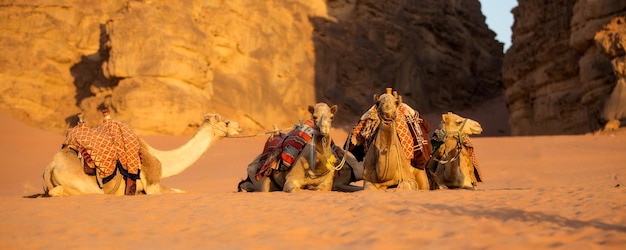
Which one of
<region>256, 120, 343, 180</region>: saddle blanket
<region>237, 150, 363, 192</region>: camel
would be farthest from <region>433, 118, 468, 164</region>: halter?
<region>256, 120, 343, 180</region>: saddle blanket

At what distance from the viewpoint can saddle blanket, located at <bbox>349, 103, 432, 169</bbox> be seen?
30.3 ft

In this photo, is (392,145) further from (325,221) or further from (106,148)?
(106,148)

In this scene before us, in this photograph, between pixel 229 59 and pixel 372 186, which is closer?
pixel 372 186

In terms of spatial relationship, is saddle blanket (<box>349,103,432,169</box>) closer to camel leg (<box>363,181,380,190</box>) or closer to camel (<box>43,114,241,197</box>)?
camel leg (<box>363,181,380,190</box>)

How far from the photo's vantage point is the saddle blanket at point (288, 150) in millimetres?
9836

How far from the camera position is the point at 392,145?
8.87 m

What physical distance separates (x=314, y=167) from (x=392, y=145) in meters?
1.04

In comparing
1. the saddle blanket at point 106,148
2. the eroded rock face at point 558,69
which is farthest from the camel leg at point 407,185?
the eroded rock face at point 558,69

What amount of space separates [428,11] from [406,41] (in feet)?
7.93

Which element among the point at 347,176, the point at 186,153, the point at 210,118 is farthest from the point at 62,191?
the point at 347,176

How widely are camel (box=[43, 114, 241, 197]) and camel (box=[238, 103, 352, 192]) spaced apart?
838 millimetres

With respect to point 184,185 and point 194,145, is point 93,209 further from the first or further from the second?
point 184,185

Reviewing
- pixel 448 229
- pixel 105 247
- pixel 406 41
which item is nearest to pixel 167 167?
pixel 105 247

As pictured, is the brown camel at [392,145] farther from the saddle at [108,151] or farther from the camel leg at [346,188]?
the saddle at [108,151]
